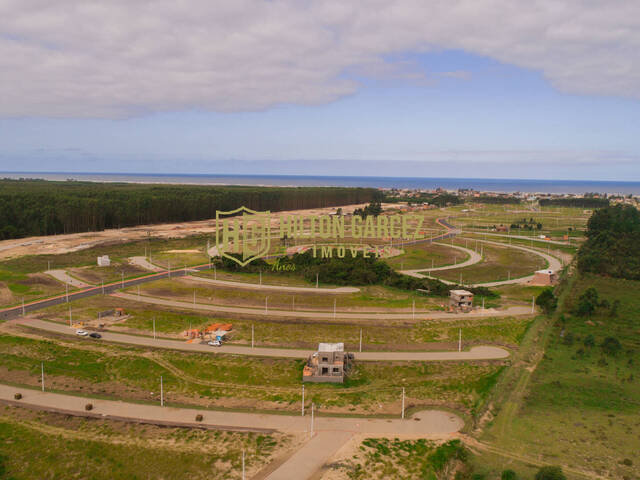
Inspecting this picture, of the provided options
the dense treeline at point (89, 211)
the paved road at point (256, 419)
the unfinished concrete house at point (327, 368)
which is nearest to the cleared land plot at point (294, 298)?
the unfinished concrete house at point (327, 368)

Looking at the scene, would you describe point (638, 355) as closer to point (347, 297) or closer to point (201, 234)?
point (347, 297)

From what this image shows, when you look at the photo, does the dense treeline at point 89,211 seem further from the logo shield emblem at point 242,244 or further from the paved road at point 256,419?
the paved road at point 256,419

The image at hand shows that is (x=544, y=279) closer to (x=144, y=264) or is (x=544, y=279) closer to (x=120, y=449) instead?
(x=120, y=449)

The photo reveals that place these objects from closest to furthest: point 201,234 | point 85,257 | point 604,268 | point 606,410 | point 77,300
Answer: point 606,410 < point 77,300 < point 604,268 < point 85,257 < point 201,234

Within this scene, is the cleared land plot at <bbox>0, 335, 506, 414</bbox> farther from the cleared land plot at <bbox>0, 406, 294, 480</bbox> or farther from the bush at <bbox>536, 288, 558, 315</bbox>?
the bush at <bbox>536, 288, 558, 315</bbox>

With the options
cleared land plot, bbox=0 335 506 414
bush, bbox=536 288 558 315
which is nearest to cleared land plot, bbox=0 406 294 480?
cleared land plot, bbox=0 335 506 414

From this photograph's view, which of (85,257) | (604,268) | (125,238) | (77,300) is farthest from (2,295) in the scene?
(604,268)

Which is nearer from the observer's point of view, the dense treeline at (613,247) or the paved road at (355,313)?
the paved road at (355,313)
